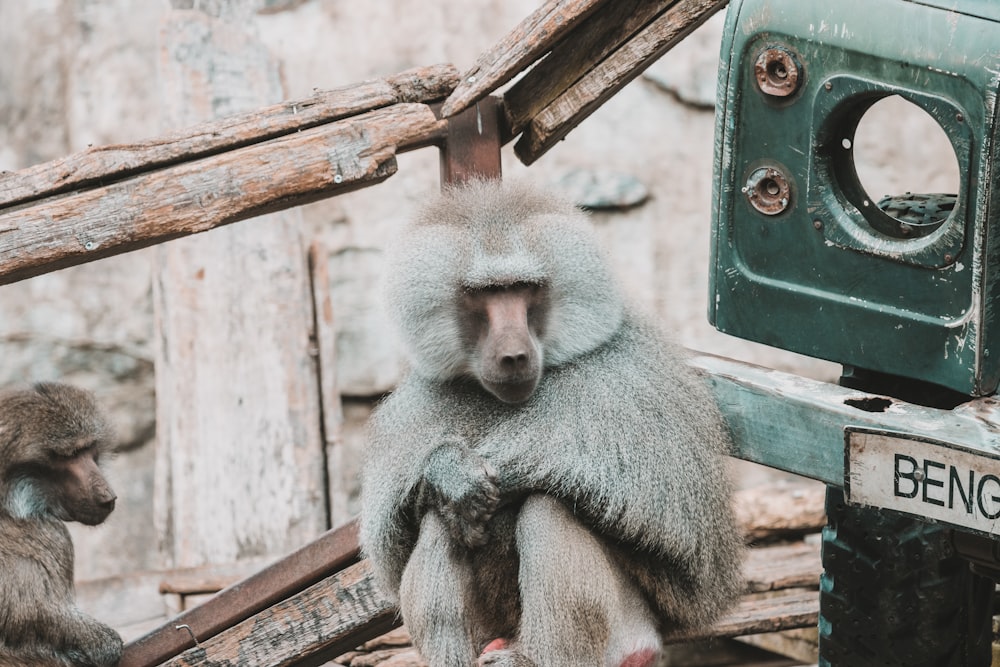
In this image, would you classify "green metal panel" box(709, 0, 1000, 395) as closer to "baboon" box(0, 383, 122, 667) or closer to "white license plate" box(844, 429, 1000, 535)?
"white license plate" box(844, 429, 1000, 535)

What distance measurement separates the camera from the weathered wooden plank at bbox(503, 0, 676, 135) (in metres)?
3.64

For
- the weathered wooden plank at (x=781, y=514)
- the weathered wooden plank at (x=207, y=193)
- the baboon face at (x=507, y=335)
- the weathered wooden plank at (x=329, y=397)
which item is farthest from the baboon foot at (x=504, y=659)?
the weathered wooden plank at (x=781, y=514)

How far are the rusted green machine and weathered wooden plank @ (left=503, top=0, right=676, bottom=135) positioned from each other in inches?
26.8

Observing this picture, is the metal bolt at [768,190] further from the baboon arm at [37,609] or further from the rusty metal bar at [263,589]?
the baboon arm at [37,609]

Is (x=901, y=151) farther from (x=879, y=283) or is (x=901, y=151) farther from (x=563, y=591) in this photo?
(x=563, y=591)

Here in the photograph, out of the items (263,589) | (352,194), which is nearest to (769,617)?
(263,589)

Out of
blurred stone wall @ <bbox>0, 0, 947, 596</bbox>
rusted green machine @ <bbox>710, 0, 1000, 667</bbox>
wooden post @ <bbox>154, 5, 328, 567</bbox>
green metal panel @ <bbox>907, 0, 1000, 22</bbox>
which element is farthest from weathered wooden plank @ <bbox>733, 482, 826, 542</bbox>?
green metal panel @ <bbox>907, 0, 1000, 22</bbox>

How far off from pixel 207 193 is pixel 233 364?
1729 mm

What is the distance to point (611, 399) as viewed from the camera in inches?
122

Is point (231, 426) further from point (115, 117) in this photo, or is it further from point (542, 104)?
point (115, 117)

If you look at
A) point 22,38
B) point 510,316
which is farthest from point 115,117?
point 510,316

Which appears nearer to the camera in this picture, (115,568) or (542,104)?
(542,104)

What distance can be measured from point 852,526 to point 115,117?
217 inches

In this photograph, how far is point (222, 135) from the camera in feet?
11.1
